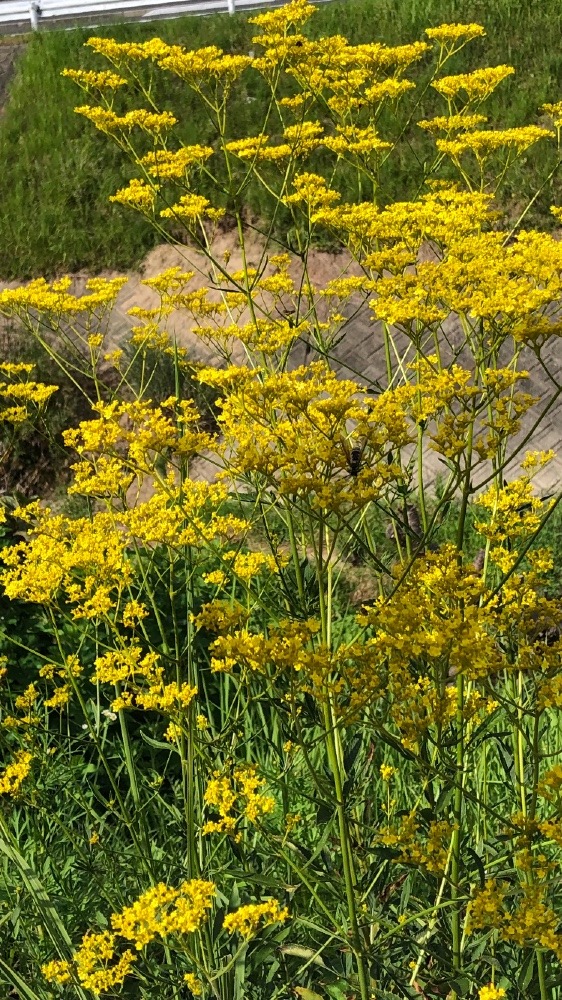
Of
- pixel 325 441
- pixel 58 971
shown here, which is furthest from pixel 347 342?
pixel 58 971

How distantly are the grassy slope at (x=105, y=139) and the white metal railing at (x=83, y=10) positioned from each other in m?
2.77

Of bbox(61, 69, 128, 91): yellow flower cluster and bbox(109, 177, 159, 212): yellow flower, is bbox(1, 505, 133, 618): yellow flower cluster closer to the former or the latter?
bbox(109, 177, 159, 212): yellow flower

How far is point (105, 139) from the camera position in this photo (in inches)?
392

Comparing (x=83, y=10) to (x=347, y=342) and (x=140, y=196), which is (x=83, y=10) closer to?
(x=347, y=342)

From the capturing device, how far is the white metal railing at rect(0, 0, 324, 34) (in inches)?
508

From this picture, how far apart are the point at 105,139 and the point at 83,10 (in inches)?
199

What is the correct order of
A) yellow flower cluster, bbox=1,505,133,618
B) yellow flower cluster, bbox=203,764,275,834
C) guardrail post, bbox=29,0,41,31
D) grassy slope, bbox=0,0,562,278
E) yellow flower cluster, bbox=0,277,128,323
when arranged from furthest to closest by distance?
guardrail post, bbox=29,0,41,31, grassy slope, bbox=0,0,562,278, yellow flower cluster, bbox=0,277,128,323, yellow flower cluster, bbox=1,505,133,618, yellow flower cluster, bbox=203,764,275,834

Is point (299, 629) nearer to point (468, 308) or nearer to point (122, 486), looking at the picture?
point (468, 308)

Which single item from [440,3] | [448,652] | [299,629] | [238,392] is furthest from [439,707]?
[440,3]

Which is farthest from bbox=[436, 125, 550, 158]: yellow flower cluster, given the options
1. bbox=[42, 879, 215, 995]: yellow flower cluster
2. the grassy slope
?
the grassy slope

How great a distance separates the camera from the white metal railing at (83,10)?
12898mm

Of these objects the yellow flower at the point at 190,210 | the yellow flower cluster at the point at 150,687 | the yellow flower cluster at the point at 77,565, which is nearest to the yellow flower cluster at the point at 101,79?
the yellow flower at the point at 190,210

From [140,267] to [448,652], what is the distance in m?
7.74

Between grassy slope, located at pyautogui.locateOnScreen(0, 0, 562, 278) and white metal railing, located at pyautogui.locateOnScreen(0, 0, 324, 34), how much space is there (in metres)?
2.77
